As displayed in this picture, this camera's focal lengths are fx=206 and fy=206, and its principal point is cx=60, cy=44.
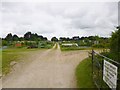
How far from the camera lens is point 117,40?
8.97 m

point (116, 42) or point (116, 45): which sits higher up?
point (116, 42)

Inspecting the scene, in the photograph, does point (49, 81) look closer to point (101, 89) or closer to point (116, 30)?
point (101, 89)

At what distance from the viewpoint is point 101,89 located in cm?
728

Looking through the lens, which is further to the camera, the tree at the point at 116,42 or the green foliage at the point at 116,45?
the tree at the point at 116,42

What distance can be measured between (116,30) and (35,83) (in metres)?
4.47

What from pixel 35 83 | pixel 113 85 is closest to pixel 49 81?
pixel 35 83

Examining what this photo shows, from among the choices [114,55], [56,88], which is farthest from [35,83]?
[114,55]

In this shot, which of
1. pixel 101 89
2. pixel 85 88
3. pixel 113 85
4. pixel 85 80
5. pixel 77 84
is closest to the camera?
pixel 113 85

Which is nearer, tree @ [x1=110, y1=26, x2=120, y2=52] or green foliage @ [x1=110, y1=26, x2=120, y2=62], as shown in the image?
green foliage @ [x1=110, y1=26, x2=120, y2=62]

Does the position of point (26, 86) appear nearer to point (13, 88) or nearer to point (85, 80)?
point (13, 88)

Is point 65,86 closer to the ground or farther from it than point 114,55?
closer to the ground

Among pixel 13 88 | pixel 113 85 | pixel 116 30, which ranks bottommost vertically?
pixel 13 88

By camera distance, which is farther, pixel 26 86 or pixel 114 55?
pixel 114 55

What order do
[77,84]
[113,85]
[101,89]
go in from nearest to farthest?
1. [113,85]
2. [101,89]
3. [77,84]
